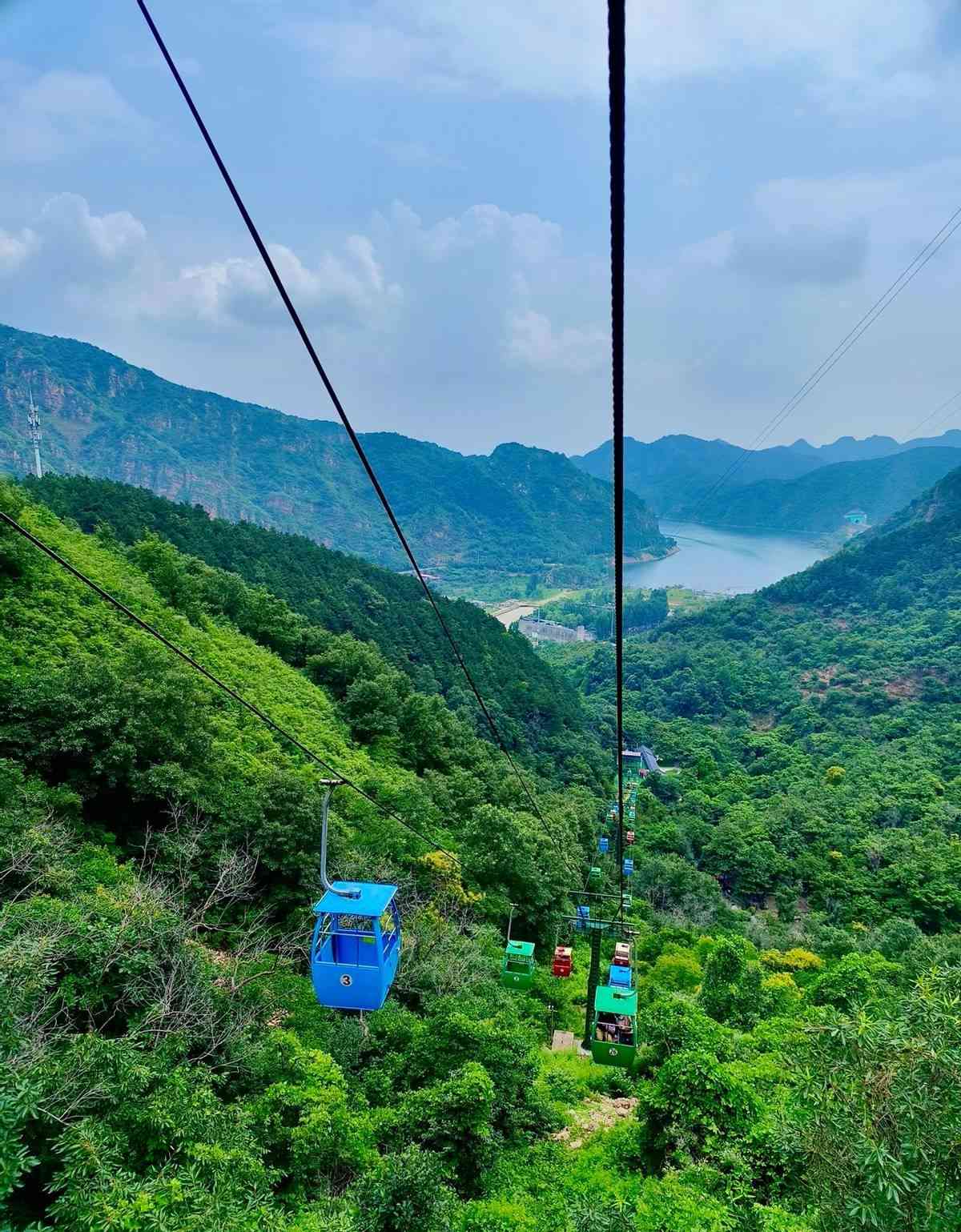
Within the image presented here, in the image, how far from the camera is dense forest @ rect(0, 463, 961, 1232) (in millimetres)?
5629

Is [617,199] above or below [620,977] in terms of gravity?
above

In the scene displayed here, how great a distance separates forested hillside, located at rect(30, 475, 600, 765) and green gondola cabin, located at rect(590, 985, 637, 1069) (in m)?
28.4

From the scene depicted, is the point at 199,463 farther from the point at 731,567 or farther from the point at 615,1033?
the point at 615,1033

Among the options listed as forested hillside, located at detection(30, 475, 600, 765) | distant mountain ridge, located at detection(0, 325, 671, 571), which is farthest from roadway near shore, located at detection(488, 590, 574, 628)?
forested hillside, located at detection(30, 475, 600, 765)

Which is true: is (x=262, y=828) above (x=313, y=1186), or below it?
above

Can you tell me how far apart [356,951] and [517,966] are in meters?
8.37

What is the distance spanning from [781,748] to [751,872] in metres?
21.5

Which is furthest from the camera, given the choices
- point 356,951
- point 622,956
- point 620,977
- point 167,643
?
point 622,956

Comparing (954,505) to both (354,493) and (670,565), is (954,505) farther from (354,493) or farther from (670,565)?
(354,493)

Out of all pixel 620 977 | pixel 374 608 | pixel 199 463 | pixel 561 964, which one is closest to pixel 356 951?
pixel 620 977

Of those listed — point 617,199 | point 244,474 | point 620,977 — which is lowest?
point 620,977

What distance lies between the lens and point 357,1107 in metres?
9.57

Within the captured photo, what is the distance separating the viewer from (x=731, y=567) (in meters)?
172

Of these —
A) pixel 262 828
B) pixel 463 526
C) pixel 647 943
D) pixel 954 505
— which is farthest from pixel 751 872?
pixel 463 526
